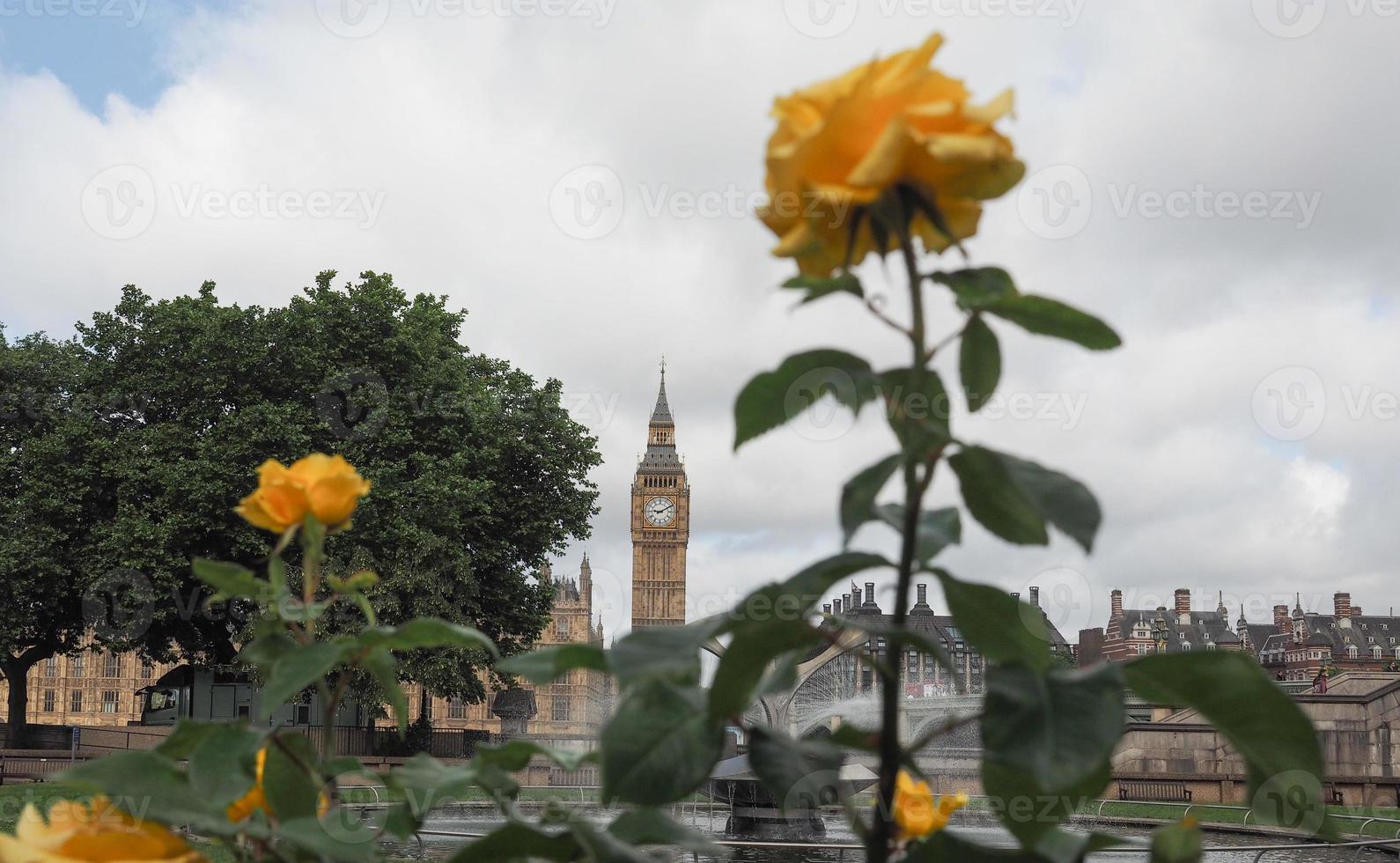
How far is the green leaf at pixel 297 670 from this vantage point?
39.8 inches

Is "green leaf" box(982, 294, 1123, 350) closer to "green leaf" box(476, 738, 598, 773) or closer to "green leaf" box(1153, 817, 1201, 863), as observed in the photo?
"green leaf" box(1153, 817, 1201, 863)

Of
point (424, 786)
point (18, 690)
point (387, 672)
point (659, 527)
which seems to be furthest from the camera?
point (659, 527)

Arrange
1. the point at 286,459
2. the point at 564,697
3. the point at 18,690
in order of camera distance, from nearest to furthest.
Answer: the point at 286,459 < the point at 18,690 < the point at 564,697

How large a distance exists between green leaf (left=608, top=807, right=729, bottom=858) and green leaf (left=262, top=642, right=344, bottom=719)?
0.96 ft

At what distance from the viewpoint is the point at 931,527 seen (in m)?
1.03

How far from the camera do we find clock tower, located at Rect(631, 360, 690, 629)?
11544 centimetres

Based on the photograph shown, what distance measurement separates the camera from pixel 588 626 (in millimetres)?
110938

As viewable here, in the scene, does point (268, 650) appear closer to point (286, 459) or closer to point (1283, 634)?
point (286, 459)

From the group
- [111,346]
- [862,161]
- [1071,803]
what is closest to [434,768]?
[1071,803]

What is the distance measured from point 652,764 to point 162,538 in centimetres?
2550

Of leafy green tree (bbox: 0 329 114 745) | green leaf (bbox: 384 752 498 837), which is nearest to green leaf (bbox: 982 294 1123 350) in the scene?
green leaf (bbox: 384 752 498 837)

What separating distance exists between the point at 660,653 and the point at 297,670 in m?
0.37

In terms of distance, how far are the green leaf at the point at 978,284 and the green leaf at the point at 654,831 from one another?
1.50 feet

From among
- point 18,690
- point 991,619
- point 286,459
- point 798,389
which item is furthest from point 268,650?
point 18,690
